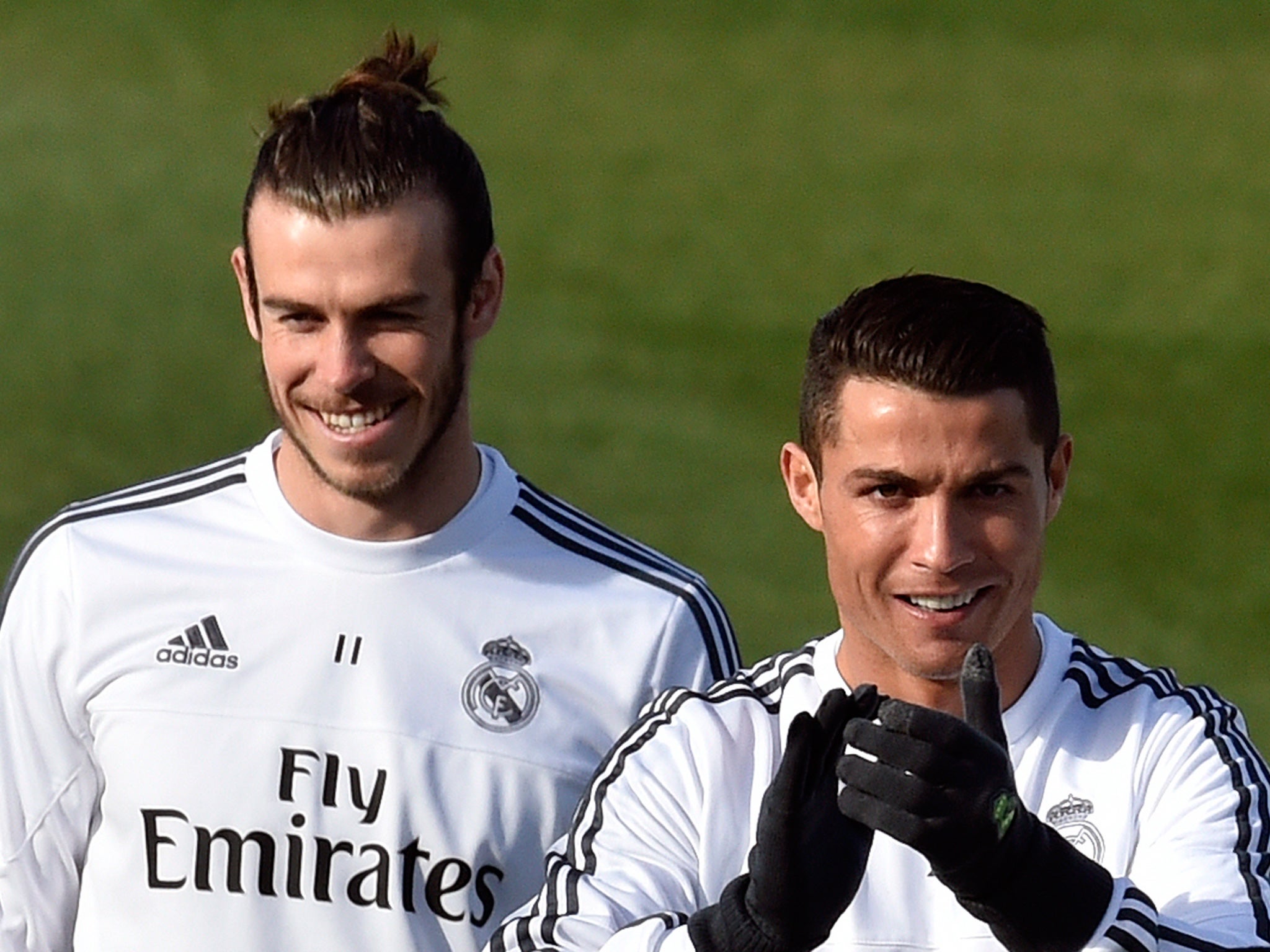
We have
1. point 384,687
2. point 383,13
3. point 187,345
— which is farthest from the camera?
point 383,13

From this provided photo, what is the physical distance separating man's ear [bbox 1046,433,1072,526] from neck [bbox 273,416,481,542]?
104 centimetres

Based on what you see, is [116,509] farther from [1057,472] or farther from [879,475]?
[1057,472]

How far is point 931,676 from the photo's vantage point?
3646 mm

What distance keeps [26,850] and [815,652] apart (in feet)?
4.57

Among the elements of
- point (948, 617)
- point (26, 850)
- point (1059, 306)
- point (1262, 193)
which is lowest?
point (26, 850)

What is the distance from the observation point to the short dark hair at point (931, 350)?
11.9 ft

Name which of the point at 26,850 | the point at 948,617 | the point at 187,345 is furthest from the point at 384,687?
the point at 187,345

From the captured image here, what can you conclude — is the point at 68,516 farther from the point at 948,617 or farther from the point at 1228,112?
the point at 1228,112

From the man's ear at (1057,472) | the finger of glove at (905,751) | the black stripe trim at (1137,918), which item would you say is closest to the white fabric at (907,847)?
the black stripe trim at (1137,918)

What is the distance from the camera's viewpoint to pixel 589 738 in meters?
4.12

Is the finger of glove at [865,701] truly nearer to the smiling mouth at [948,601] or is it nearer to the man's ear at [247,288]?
the smiling mouth at [948,601]

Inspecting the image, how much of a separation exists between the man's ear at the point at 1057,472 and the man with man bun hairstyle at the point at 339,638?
748 mm

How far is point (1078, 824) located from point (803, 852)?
575 mm

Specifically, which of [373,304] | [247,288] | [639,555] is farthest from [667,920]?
[247,288]
